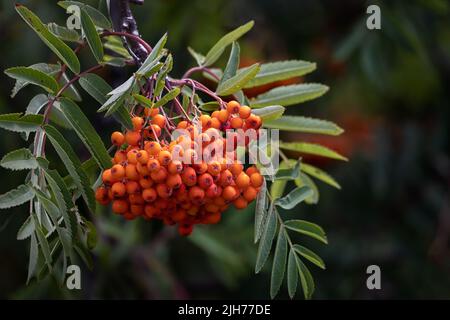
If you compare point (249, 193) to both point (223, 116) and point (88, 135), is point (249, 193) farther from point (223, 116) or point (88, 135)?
point (88, 135)

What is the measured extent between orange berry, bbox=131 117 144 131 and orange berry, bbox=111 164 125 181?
0.09 meters

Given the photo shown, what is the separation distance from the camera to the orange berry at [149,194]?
154 centimetres

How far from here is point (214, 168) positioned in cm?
153

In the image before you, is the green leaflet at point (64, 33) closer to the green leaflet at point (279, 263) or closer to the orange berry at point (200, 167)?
the orange berry at point (200, 167)

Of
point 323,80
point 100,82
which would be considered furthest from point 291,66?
point 323,80

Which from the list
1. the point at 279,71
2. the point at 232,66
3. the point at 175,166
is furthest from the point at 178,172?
the point at 279,71

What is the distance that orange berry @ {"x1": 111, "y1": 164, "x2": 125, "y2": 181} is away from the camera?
1544 mm

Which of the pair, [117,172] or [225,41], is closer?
[117,172]

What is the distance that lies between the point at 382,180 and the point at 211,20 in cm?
104

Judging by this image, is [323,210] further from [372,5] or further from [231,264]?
[372,5]

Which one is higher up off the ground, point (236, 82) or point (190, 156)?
point (236, 82)

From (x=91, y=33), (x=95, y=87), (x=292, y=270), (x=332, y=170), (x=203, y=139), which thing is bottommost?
(x=292, y=270)

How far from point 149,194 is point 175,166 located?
3.6 inches

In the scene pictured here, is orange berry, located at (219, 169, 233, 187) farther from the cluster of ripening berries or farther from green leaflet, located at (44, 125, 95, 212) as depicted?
green leaflet, located at (44, 125, 95, 212)
